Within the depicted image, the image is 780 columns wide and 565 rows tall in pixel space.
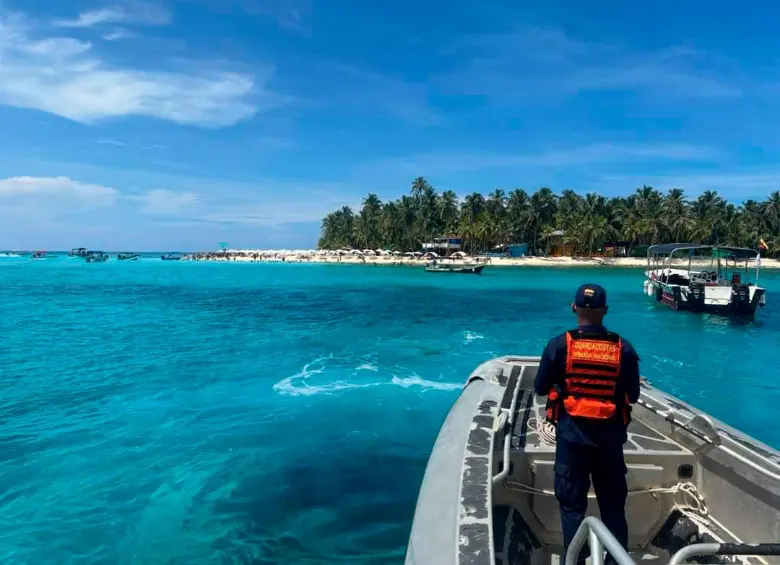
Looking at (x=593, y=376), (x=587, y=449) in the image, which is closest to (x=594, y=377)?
(x=593, y=376)

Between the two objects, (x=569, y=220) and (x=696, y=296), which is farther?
(x=569, y=220)

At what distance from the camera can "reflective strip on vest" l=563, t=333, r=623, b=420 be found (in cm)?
362

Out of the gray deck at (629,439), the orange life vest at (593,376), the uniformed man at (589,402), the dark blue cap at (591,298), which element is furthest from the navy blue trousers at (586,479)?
the gray deck at (629,439)

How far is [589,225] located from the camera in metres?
99.6

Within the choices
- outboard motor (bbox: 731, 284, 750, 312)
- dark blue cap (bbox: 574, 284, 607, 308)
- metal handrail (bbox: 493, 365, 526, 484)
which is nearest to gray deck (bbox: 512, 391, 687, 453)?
metal handrail (bbox: 493, 365, 526, 484)

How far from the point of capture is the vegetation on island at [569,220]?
95.2 m

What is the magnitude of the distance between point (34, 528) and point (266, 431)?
4663mm

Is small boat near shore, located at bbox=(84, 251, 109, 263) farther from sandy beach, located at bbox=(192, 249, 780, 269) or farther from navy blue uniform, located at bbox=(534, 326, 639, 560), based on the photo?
navy blue uniform, located at bbox=(534, 326, 639, 560)

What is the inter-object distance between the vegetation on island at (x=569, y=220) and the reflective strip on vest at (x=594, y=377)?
339 feet

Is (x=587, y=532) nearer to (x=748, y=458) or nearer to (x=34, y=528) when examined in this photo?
(x=748, y=458)

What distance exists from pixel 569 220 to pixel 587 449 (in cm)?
10890

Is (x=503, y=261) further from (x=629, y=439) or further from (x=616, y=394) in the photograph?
(x=616, y=394)

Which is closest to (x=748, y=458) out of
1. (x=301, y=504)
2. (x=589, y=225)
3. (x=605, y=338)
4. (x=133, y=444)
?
(x=605, y=338)

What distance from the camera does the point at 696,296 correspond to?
3375 cm
